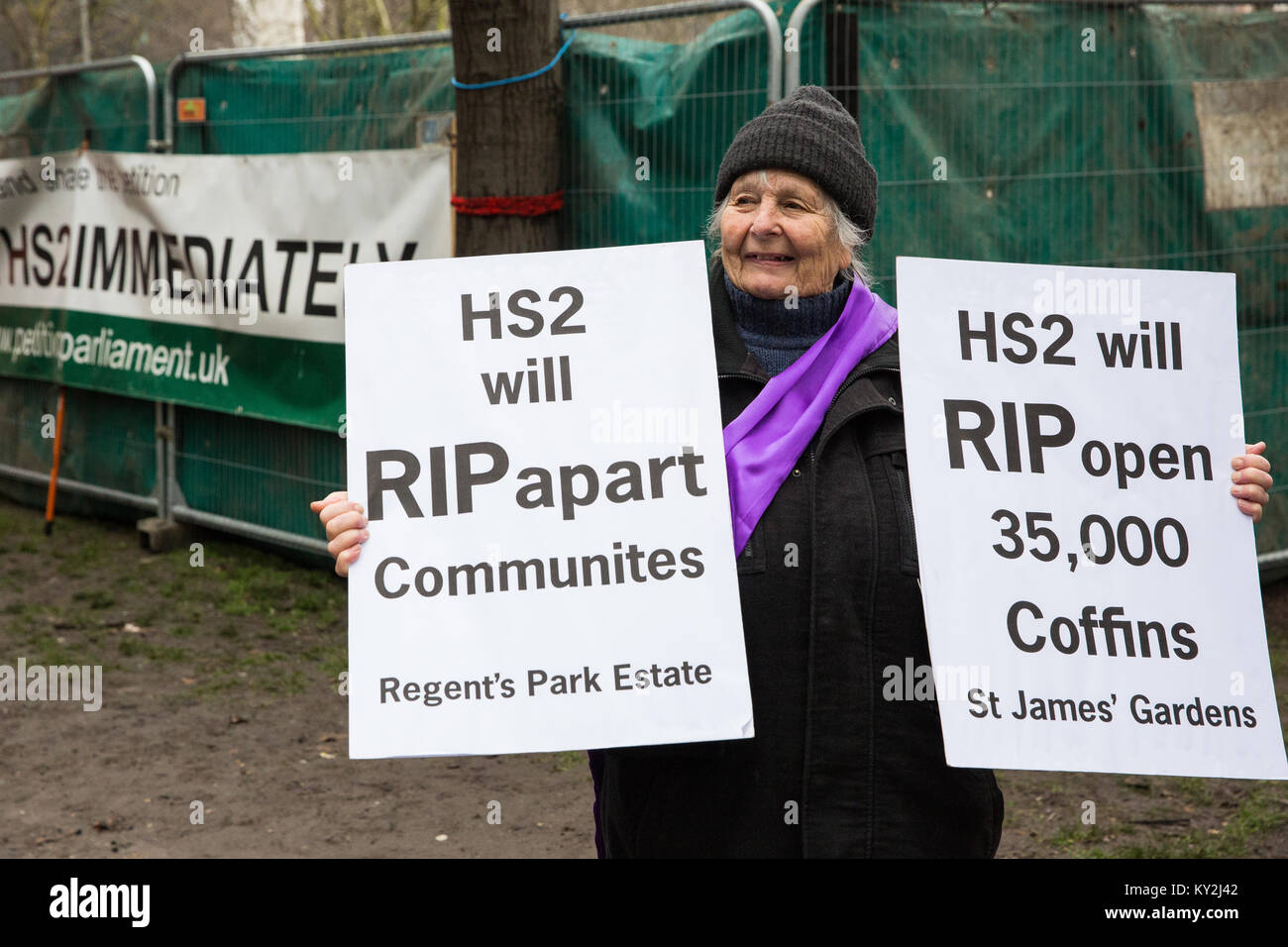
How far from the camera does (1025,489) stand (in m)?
2.50

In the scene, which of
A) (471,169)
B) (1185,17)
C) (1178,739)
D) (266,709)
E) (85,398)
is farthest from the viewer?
(85,398)

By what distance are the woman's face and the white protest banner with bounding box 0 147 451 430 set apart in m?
4.12

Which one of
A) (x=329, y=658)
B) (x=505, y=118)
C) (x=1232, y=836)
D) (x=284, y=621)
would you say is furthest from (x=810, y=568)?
(x=284, y=621)

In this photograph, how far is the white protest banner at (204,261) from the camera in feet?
22.9

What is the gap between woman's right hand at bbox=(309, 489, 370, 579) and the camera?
243 cm

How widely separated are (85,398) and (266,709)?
3670 mm

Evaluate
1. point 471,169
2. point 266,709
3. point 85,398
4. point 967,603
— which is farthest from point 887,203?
point 85,398

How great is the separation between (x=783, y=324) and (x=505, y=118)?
3.34m

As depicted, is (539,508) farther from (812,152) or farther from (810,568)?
(812,152)

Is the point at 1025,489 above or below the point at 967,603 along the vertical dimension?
above

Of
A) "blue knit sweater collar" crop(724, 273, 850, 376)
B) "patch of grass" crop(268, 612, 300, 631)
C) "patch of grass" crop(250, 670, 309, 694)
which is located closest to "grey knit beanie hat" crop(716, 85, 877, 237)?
"blue knit sweater collar" crop(724, 273, 850, 376)

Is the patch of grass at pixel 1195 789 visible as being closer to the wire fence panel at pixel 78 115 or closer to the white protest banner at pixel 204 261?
the white protest banner at pixel 204 261
